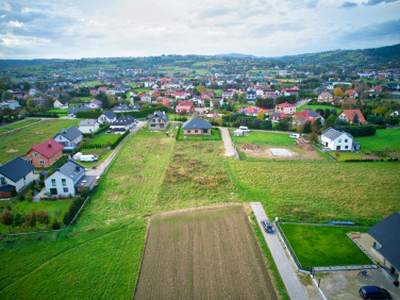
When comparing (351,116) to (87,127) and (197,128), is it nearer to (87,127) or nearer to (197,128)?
(197,128)

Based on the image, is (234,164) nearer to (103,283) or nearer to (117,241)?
(117,241)

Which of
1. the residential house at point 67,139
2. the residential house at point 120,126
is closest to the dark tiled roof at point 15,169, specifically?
the residential house at point 67,139

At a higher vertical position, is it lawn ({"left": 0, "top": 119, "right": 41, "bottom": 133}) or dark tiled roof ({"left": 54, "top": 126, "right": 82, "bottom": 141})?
dark tiled roof ({"left": 54, "top": 126, "right": 82, "bottom": 141})

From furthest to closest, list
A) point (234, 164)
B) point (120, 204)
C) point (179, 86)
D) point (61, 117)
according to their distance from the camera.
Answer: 1. point (179, 86)
2. point (61, 117)
3. point (234, 164)
4. point (120, 204)

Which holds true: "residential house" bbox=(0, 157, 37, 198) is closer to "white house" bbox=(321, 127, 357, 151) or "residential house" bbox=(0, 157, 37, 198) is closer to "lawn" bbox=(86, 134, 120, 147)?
"lawn" bbox=(86, 134, 120, 147)

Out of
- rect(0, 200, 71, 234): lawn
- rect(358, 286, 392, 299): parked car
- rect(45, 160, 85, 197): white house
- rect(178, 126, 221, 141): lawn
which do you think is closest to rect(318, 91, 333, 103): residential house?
rect(178, 126, 221, 141): lawn

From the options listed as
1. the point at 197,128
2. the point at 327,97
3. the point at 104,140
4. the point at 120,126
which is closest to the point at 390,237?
the point at 197,128

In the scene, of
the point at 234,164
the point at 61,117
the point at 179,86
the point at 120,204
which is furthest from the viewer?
the point at 179,86

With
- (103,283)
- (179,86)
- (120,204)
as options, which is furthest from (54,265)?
(179,86)
